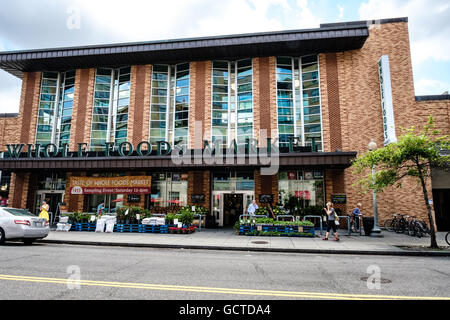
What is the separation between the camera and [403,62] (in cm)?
1886

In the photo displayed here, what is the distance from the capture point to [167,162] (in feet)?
55.7

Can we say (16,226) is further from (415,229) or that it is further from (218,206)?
(415,229)

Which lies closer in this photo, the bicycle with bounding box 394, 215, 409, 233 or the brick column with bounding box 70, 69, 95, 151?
the bicycle with bounding box 394, 215, 409, 233

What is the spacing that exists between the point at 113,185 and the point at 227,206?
8.08 meters

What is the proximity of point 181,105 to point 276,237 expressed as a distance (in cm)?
1242

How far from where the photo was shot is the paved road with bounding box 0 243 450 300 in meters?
4.95

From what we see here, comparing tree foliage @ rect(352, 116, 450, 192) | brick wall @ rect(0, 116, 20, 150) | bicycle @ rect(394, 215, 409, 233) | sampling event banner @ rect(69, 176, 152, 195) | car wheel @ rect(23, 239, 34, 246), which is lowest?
car wheel @ rect(23, 239, 34, 246)

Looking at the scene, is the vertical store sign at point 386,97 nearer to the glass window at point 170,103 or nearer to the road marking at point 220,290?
the glass window at point 170,103

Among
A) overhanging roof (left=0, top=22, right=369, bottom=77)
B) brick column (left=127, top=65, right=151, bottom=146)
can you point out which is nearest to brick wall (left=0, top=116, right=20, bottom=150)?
overhanging roof (left=0, top=22, right=369, bottom=77)

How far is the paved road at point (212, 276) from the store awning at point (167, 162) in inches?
284

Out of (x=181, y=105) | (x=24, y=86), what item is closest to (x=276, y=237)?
(x=181, y=105)

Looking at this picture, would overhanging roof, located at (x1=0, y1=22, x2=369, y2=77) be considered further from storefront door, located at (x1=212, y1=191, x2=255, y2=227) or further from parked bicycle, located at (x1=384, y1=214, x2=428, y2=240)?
parked bicycle, located at (x1=384, y1=214, x2=428, y2=240)

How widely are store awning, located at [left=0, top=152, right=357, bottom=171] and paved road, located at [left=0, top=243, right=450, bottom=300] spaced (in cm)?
722

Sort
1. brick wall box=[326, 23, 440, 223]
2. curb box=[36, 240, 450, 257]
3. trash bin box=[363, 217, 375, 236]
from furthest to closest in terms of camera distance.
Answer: brick wall box=[326, 23, 440, 223]
trash bin box=[363, 217, 375, 236]
curb box=[36, 240, 450, 257]
